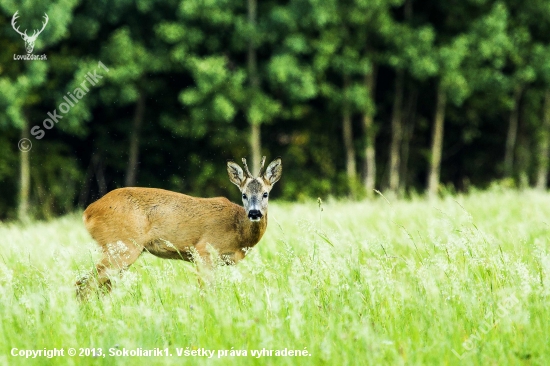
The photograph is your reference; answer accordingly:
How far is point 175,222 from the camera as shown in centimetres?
591

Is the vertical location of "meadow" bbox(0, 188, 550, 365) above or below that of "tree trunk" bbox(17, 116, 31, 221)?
above

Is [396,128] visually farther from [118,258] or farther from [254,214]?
[118,258]

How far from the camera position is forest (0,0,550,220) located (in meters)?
18.5

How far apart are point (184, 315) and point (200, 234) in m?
2.22

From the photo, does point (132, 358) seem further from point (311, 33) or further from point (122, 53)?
point (311, 33)

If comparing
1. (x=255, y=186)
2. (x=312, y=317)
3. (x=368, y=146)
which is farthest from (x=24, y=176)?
(x=312, y=317)

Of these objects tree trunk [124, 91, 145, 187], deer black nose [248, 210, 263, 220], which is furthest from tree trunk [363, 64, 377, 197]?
deer black nose [248, 210, 263, 220]

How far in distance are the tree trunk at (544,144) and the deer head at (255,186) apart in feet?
64.4

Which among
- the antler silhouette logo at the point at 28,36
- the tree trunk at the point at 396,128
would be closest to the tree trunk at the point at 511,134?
the tree trunk at the point at 396,128

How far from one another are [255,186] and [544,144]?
20693mm

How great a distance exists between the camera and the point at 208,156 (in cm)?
2181

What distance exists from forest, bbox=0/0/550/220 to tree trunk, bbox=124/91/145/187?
0.21ft

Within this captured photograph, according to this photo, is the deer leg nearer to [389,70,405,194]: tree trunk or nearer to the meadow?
the meadow

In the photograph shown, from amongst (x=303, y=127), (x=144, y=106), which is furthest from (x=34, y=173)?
(x=303, y=127)
